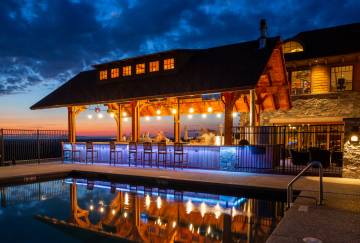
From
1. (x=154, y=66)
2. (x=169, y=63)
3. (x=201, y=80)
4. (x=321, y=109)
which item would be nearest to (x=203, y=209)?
(x=201, y=80)

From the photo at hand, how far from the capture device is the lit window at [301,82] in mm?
16797

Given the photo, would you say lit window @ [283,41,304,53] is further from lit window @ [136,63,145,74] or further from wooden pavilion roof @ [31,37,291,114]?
lit window @ [136,63,145,74]

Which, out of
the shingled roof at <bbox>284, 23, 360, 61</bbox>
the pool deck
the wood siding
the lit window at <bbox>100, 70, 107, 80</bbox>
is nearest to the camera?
the pool deck

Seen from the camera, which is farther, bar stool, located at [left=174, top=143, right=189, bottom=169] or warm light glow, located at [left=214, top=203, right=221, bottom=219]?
bar stool, located at [left=174, top=143, right=189, bottom=169]

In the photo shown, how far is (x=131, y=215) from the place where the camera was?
22.6 feet

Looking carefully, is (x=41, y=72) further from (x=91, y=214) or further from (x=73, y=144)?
(x=91, y=214)

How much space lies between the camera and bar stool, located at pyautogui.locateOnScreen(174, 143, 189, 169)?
480 inches

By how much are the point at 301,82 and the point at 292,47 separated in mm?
2433

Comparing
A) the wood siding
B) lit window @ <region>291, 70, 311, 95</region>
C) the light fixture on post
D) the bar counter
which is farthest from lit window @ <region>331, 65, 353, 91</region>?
the light fixture on post

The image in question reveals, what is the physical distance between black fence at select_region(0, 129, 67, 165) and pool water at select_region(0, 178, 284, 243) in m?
5.87

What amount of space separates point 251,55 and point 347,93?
22.6ft

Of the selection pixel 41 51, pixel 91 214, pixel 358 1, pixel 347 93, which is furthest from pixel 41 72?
pixel 358 1

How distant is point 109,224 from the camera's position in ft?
20.7

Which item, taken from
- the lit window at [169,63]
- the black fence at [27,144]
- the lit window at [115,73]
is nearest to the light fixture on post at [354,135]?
the lit window at [169,63]
